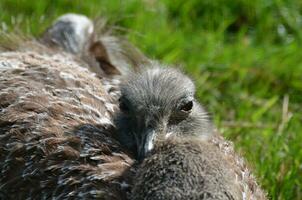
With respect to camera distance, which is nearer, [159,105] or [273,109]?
[159,105]

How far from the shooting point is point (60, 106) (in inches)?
199

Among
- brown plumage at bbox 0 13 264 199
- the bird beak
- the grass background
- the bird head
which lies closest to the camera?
brown plumage at bbox 0 13 264 199

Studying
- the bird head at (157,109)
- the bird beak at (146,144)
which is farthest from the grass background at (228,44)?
the bird beak at (146,144)

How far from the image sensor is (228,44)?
756cm

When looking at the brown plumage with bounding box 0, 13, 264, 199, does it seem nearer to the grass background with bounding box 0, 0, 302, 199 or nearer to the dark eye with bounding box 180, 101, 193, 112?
the dark eye with bounding box 180, 101, 193, 112

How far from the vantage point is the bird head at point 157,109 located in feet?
15.6

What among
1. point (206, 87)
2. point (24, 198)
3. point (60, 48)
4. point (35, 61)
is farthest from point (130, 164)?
point (206, 87)

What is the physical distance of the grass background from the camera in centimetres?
675

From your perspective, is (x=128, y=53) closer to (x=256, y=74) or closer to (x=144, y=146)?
(x=256, y=74)

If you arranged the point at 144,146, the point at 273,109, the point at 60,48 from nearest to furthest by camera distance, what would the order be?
the point at 144,146
the point at 60,48
the point at 273,109

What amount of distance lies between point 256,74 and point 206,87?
1.55ft

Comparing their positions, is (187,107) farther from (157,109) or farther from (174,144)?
(174,144)

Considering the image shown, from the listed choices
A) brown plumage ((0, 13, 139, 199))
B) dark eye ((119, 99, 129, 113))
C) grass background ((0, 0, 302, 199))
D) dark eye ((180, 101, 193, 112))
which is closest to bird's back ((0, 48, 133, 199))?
brown plumage ((0, 13, 139, 199))

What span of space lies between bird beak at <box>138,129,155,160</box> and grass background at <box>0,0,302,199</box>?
166 centimetres
